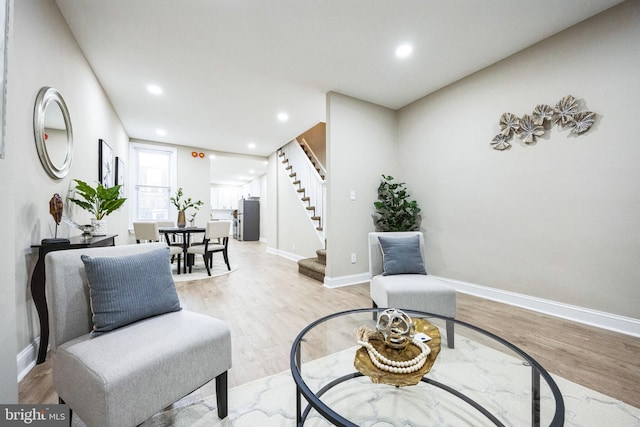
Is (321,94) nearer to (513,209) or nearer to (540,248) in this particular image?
(513,209)

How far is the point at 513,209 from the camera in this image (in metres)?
2.83

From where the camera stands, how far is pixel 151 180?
230 inches

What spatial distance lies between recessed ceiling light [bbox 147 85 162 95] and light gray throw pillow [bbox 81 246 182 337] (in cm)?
316

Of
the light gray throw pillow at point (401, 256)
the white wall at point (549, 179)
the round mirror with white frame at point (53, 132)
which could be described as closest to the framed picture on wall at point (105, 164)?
the round mirror with white frame at point (53, 132)

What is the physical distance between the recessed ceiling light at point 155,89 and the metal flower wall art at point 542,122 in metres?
4.38

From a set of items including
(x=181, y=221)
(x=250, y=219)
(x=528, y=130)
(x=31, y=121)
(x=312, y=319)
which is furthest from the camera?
(x=250, y=219)

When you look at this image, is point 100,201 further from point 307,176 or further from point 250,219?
point 250,219

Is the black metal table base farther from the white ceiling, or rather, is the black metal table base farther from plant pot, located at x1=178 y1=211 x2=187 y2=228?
plant pot, located at x1=178 y1=211 x2=187 y2=228

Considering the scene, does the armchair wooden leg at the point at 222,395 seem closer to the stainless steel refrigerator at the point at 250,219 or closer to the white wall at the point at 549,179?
the white wall at the point at 549,179

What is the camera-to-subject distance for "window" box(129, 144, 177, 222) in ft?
18.6

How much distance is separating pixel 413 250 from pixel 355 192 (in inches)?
62.9

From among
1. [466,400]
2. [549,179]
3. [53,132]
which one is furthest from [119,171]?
[549,179]

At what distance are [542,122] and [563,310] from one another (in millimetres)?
1864

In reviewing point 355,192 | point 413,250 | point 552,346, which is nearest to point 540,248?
point 552,346
